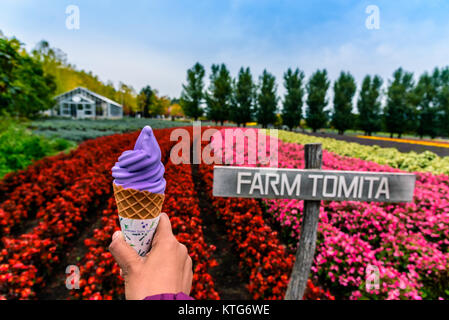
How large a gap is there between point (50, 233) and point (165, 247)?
3.27 metres

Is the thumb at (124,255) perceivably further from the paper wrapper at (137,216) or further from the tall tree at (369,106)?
the tall tree at (369,106)

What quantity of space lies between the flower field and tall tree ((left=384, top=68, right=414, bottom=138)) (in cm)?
2460

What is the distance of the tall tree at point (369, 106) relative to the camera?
24969 millimetres

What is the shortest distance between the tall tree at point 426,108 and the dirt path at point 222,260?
30954 millimetres

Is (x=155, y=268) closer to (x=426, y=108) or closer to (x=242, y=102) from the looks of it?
(x=242, y=102)

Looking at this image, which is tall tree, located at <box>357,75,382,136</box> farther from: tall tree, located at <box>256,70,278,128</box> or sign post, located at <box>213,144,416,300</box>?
sign post, located at <box>213,144,416,300</box>

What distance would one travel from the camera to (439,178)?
528 centimetres

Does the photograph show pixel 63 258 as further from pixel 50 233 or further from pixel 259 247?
pixel 259 247

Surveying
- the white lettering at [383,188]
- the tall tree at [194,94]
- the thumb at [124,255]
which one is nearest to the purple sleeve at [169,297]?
the thumb at [124,255]

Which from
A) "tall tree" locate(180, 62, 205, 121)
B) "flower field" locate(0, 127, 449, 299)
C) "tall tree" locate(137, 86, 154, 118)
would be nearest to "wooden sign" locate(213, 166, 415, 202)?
"flower field" locate(0, 127, 449, 299)

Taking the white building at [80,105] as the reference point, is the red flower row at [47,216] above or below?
below

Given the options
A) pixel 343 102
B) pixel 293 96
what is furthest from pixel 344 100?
pixel 293 96

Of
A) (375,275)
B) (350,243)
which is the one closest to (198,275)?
(375,275)

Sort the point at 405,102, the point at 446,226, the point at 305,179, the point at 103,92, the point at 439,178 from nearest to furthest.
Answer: the point at 305,179 < the point at 446,226 < the point at 439,178 < the point at 405,102 < the point at 103,92
